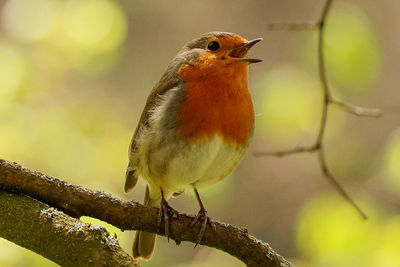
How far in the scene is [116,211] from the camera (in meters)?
2.46

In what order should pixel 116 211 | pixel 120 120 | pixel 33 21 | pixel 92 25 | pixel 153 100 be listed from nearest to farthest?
1. pixel 116 211
2. pixel 153 100
3. pixel 92 25
4. pixel 33 21
5. pixel 120 120

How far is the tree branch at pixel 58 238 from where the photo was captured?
2217 mm

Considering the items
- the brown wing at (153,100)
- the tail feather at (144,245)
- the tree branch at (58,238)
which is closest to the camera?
the tree branch at (58,238)

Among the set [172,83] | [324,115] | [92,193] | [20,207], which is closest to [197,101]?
[172,83]

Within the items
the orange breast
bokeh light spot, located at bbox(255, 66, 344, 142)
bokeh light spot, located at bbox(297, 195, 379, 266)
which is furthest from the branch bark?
bokeh light spot, located at bbox(255, 66, 344, 142)

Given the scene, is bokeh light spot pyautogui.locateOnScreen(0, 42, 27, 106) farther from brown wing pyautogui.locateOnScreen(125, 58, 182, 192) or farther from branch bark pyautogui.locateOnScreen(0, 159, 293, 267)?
branch bark pyautogui.locateOnScreen(0, 159, 293, 267)

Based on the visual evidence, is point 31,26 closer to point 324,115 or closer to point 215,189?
point 215,189

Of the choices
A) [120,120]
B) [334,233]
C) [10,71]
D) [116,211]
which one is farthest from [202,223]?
[120,120]

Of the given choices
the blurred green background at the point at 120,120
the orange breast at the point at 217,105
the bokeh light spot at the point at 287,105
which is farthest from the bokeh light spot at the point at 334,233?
the orange breast at the point at 217,105

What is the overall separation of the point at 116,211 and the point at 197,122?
0.90 meters

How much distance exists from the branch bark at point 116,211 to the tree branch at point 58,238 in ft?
0.39

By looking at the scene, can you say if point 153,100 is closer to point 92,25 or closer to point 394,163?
point 92,25

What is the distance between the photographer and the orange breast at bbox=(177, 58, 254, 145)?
3.20 metres

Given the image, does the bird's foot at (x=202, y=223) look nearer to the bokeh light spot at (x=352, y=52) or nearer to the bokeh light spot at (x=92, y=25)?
the bokeh light spot at (x=92, y=25)
